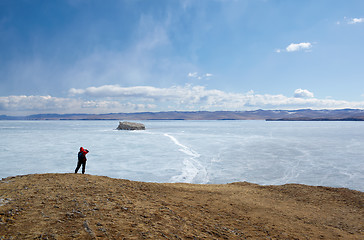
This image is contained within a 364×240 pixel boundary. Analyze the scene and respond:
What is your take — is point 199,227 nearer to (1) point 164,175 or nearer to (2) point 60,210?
(2) point 60,210

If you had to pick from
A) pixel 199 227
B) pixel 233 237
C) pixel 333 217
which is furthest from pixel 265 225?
pixel 333 217

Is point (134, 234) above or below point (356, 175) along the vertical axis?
above

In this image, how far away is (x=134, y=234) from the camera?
5.02m

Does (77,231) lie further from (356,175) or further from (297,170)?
(356,175)

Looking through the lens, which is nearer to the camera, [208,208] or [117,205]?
[117,205]

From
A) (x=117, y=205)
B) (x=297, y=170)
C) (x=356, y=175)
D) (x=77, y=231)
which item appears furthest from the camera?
(x=297, y=170)

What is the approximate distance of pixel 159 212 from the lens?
6465 mm

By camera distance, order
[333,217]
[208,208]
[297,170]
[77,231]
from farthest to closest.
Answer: [297,170] < [333,217] < [208,208] < [77,231]

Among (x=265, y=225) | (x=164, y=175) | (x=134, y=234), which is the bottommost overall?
(x=164, y=175)

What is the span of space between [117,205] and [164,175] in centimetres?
946

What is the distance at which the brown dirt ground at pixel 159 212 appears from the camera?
5164mm

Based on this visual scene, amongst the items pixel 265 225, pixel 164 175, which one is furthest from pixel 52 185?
pixel 164 175

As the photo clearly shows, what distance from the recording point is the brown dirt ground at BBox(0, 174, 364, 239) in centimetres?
516

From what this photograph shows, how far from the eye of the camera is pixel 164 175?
15.9 metres
